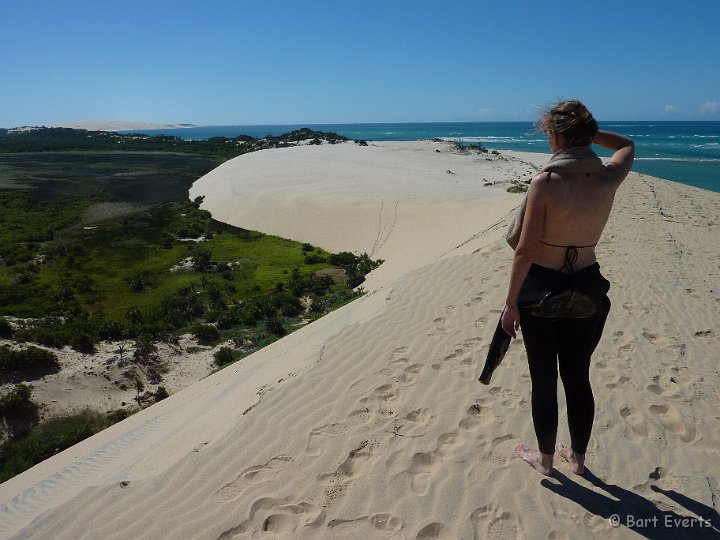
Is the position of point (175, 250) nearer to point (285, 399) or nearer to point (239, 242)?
point (239, 242)

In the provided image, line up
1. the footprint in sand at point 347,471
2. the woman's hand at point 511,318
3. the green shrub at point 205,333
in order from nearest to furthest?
the woman's hand at point 511,318 → the footprint in sand at point 347,471 → the green shrub at point 205,333

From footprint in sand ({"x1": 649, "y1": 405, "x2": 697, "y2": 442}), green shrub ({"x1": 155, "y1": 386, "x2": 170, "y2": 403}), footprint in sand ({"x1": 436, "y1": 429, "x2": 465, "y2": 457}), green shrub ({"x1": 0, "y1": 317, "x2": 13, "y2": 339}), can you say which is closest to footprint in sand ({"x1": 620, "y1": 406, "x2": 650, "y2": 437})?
footprint in sand ({"x1": 649, "y1": 405, "x2": 697, "y2": 442})

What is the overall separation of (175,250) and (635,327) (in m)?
15.0

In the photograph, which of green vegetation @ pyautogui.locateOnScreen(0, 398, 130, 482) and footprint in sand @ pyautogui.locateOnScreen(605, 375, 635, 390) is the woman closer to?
footprint in sand @ pyautogui.locateOnScreen(605, 375, 635, 390)

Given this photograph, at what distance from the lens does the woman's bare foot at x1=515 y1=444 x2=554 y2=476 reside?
126 inches

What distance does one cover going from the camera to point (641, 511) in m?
3.00

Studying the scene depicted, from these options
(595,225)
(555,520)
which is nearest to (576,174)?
(595,225)

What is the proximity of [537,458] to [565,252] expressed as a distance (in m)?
1.60

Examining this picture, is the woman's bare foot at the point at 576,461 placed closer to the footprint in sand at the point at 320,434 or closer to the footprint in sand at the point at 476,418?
the footprint in sand at the point at 476,418

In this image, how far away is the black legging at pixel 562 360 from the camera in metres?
2.70

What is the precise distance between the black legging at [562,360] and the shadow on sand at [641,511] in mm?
459

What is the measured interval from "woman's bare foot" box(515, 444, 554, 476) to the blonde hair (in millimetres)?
2042

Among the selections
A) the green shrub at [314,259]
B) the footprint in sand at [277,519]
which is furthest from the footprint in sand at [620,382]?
the green shrub at [314,259]

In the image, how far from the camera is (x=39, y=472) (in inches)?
204
